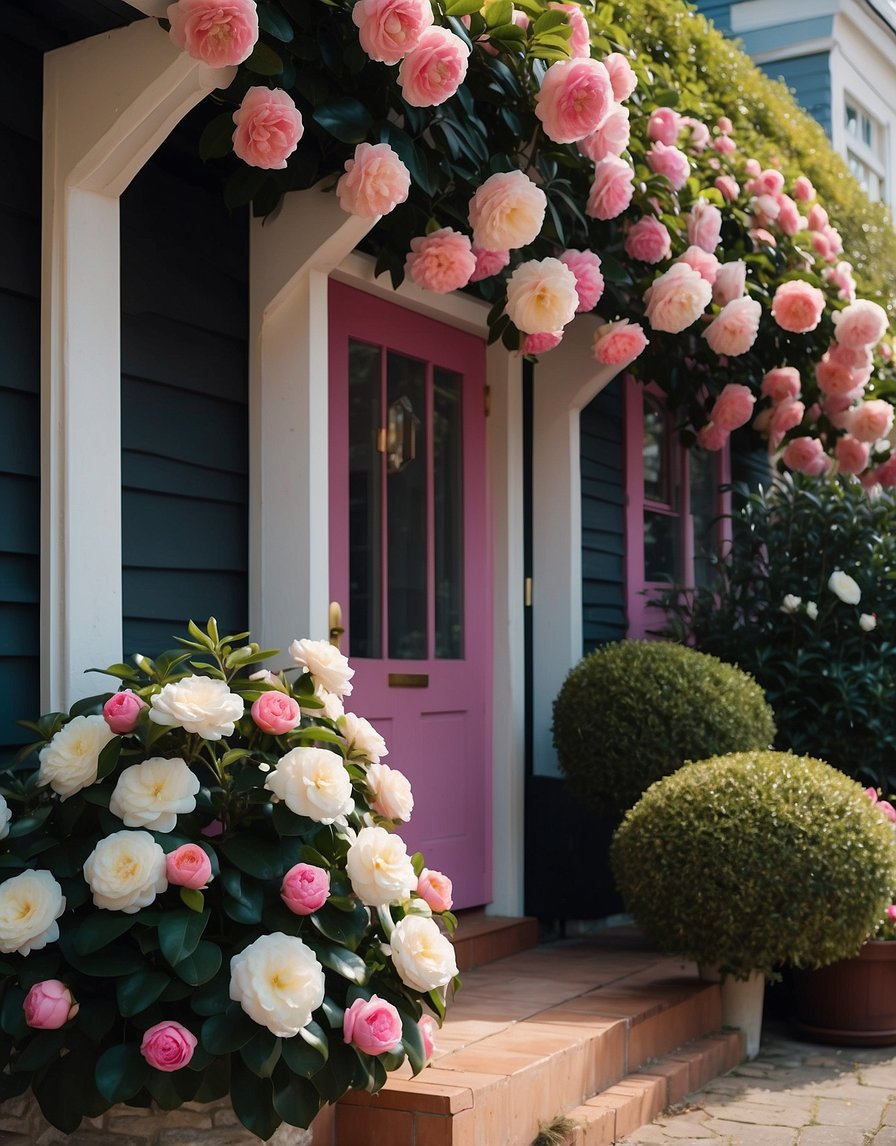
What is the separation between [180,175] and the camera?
3727mm

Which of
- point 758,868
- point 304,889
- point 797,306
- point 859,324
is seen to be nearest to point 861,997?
point 758,868

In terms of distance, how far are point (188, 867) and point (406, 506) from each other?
242 cm

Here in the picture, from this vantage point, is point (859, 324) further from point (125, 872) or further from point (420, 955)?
point (125, 872)

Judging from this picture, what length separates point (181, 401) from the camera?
3.71 meters

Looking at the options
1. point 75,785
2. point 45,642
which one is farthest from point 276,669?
point 75,785

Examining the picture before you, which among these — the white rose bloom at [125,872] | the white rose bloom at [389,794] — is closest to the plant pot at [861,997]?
the white rose bloom at [389,794]

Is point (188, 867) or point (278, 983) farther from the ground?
point (188, 867)

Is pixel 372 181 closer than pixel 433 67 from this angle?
No

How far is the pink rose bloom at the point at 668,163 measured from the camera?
4922mm

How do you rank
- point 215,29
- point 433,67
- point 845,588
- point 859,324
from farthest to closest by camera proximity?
point 859,324 → point 845,588 → point 433,67 → point 215,29

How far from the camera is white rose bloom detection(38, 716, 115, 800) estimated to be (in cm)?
277

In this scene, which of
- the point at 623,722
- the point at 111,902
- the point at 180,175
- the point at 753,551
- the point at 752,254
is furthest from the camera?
the point at 753,551

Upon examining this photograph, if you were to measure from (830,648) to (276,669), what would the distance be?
2879mm

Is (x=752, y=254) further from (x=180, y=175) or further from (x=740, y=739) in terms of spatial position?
(x=180, y=175)
